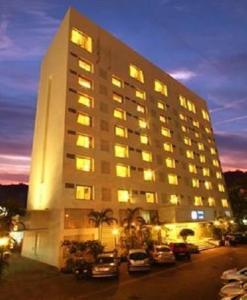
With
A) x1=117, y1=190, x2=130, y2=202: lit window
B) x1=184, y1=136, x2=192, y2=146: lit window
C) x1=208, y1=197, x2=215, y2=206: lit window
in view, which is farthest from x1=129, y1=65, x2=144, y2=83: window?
x1=208, y1=197, x2=215, y2=206: lit window

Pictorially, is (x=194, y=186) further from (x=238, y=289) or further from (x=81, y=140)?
(x=238, y=289)

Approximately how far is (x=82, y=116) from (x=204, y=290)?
2591 centimetres

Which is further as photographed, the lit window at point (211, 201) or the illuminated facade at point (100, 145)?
the lit window at point (211, 201)

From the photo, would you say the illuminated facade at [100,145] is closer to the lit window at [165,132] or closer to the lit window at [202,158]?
the lit window at [165,132]

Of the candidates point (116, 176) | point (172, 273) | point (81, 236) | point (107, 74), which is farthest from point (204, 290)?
point (107, 74)

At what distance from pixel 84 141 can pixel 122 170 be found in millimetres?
7365

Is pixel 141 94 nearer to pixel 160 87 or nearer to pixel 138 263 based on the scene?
pixel 160 87

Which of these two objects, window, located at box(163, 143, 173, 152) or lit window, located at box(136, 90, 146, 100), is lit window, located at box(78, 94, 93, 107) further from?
window, located at box(163, 143, 173, 152)

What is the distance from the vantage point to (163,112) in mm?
49656

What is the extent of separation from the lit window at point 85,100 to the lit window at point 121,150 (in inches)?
291

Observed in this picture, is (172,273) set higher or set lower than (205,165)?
lower

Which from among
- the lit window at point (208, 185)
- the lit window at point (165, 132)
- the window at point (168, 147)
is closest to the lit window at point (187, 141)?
the lit window at point (165, 132)

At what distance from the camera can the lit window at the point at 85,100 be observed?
35.6 m

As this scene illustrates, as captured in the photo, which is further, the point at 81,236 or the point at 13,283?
the point at 81,236
